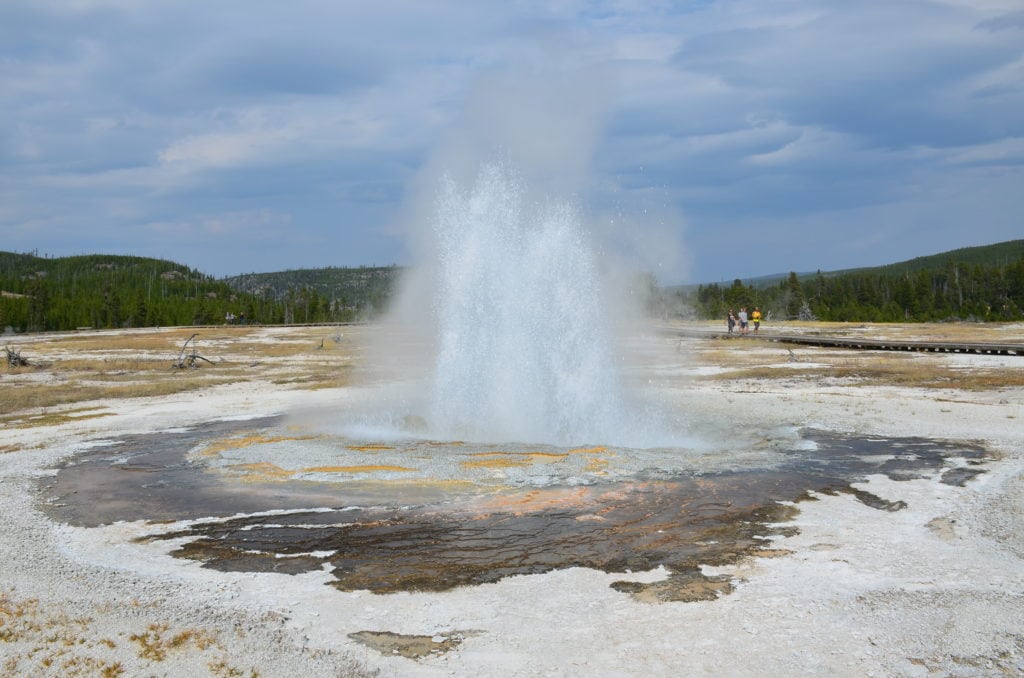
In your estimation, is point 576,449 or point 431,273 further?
point 431,273

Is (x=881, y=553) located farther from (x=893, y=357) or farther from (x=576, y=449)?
(x=893, y=357)

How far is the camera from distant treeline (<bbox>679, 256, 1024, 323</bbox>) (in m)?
95.1

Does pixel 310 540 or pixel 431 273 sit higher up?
pixel 431 273

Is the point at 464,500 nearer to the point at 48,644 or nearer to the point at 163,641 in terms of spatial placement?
the point at 163,641

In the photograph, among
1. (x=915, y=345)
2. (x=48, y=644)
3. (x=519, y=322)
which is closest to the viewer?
(x=48, y=644)

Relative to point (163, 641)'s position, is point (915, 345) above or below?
above

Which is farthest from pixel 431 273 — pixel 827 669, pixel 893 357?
pixel 893 357

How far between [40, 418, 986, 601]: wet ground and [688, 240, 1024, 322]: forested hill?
8835 centimetres

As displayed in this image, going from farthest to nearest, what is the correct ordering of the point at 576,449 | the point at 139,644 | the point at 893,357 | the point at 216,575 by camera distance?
the point at 893,357, the point at 576,449, the point at 216,575, the point at 139,644

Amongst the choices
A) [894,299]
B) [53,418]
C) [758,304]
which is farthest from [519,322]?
[894,299]

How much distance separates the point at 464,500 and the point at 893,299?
111369 millimetres

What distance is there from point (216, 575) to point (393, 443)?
733cm

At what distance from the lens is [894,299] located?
107 metres

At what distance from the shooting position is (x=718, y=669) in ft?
19.9
